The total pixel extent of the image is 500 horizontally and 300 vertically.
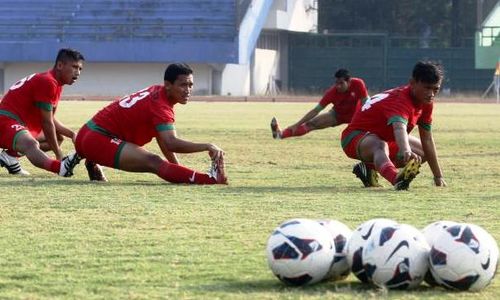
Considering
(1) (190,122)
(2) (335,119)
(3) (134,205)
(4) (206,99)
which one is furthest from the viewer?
(4) (206,99)

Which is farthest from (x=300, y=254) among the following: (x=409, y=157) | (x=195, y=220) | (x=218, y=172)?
(x=218, y=172)

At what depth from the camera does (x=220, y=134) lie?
25109 millimetres

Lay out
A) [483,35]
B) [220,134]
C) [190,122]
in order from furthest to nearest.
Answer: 1. [483,35]
2. [190,122]
3. [220,134]

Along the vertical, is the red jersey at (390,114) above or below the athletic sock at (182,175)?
above

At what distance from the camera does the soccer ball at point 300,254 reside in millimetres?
6578

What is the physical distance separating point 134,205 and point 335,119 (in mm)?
9976

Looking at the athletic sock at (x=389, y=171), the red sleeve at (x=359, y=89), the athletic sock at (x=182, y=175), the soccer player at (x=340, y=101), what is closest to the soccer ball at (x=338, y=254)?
the athletic sock at (x=389, y=171)

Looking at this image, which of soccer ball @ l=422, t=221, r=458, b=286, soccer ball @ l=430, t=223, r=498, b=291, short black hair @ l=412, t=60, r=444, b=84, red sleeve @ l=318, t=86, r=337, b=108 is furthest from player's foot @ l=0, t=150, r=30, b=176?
soccer ball @ l=430, t=223, r=498, b=291

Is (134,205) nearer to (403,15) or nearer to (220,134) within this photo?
(220,134)

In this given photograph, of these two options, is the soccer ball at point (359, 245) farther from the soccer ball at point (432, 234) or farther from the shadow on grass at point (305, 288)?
the soccer ball at point (432, 234)

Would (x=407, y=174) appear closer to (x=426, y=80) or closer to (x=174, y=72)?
(x=426, y=80)

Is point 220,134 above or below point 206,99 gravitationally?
above

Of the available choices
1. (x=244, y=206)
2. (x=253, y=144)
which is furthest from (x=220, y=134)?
(x=244, y=206)

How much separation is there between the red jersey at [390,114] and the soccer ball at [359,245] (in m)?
5.89
